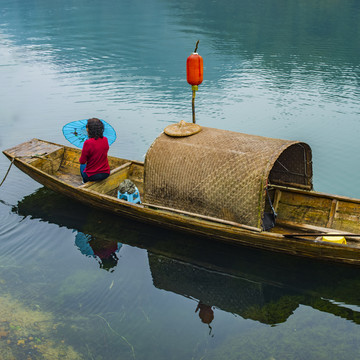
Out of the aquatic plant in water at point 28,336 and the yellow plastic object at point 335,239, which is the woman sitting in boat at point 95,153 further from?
the yellow plastic object at point 335,239

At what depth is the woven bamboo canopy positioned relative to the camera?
684cm

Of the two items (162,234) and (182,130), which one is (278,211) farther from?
(182,130)

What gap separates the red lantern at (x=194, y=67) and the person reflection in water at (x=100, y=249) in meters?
3.48

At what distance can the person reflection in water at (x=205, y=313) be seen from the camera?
624cm

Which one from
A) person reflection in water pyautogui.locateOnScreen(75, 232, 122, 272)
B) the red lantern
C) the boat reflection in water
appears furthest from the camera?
the red lantern

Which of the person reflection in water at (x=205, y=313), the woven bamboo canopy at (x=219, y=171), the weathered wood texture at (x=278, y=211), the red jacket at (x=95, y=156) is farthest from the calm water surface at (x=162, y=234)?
the red jacket at (x=95, y=156)

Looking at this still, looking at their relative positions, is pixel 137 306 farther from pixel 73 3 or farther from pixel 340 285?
pixel 73 3

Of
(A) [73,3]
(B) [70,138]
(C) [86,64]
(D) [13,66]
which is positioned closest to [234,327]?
(B) [70,138]

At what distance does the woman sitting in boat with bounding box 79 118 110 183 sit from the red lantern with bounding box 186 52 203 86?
1983 mm

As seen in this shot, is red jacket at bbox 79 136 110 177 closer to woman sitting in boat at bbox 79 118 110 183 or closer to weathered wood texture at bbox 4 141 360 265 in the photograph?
woman sitting in boat at bbox 79 118 110 183

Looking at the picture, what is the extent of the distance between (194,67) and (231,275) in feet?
12.9

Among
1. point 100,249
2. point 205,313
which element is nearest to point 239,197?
point 205,313

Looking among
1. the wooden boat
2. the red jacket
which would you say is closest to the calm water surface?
the wooden boat

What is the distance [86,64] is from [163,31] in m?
8.66
